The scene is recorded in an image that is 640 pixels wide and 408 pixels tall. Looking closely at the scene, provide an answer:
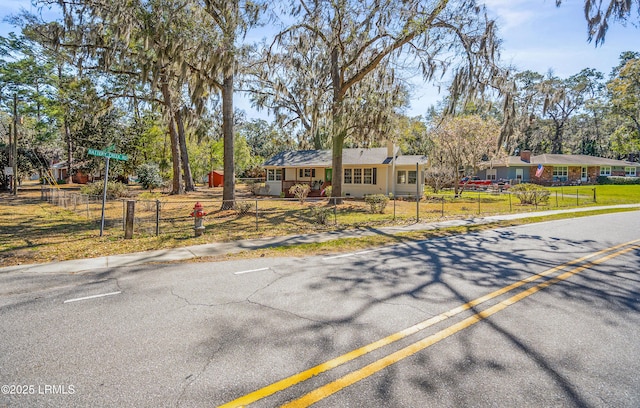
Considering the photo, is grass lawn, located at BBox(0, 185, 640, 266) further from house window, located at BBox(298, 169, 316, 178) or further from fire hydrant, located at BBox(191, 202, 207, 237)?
house window, located at BBox(298, 169, 316, 178)

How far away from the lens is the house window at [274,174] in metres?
29.9

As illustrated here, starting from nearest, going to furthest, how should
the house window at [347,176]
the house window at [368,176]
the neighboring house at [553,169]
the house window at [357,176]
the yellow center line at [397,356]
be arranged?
the yellow center line at [397,356]
the house window at [368,176]
the house window at [357,176]
the house window at [347,176]
the neighboring house at [553,169]

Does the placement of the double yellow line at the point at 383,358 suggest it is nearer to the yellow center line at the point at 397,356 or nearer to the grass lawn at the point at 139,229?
the yellow center line at the point at 397,356

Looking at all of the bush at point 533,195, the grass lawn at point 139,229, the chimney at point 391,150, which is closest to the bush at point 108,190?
the grass lawn at point 139,229

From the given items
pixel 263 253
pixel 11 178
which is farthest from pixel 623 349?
pixel 11 178

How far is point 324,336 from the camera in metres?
3.80

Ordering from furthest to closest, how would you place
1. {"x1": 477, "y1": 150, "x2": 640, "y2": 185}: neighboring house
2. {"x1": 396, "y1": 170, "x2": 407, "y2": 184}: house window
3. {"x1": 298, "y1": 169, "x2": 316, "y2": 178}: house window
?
{"x1": 477, "y1": 150, "x2": 640, "y2": 185}: neighboring house → {"x1": 298, "y1": 169, "x2": 316, "y2": 178}: house window → {"x1": 396, "y1": 170, "x2": 407, "y2": 184}: house window

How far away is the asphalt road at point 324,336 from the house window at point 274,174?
23321 millimetres

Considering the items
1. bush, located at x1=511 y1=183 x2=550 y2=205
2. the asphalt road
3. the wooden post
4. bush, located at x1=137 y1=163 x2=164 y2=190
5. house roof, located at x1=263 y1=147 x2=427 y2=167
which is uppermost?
house roof, located at x1=263 y1=147 x2=427 y2=167

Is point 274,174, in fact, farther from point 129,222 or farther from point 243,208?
point 129,222

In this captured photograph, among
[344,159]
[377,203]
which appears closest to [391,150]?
[344,159]

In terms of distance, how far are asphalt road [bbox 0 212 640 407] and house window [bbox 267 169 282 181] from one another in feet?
76.5

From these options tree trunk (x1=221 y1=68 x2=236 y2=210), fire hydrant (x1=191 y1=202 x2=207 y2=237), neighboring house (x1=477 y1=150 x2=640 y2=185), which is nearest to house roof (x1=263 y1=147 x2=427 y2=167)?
tree trunk (x1=221 y1=68 x2=236 y2=210)

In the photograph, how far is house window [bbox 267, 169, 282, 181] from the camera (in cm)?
2994
